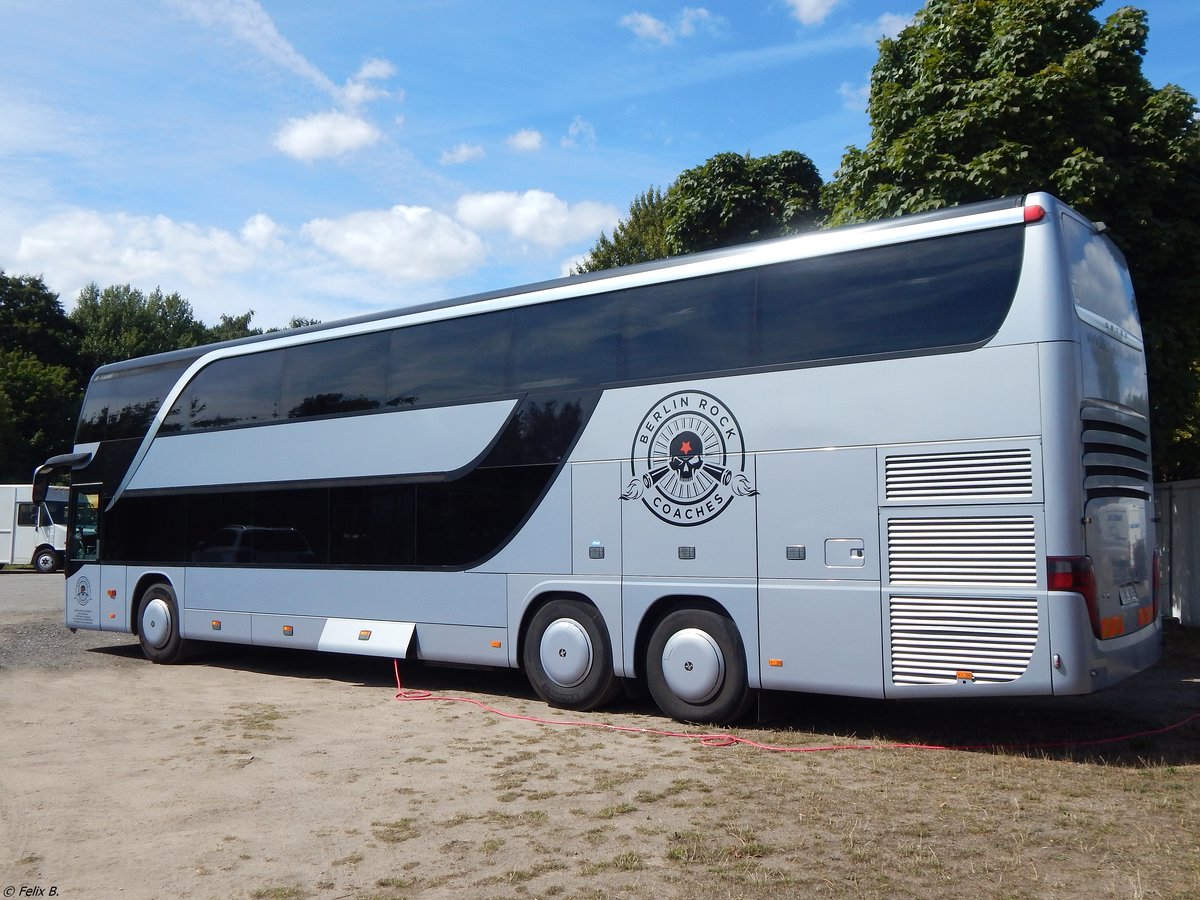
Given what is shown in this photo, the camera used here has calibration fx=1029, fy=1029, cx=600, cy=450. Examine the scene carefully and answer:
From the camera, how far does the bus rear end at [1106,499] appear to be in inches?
288

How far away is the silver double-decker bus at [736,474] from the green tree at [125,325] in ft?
164

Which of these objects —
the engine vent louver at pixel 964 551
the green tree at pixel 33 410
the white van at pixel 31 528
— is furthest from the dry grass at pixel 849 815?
the green tree at pixel 33 410

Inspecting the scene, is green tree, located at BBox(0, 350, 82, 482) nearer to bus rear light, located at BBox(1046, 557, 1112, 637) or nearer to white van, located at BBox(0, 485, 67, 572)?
white van, located at BBox(0, 485, 67, 572)

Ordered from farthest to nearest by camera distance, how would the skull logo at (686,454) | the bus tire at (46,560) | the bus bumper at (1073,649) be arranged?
the bus tire at (46,560) → the skull logo at (686,454) → the bus bumper at (1073,649)

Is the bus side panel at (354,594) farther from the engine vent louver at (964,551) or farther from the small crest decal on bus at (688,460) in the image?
the engine vent louver at (964,551)

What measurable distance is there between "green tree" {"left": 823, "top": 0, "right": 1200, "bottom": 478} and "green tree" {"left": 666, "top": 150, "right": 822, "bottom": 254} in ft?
21.6

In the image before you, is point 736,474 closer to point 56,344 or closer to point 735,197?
point 735,197

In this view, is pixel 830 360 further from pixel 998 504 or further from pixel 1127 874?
pixel 1127 874

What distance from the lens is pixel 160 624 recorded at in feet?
47.8

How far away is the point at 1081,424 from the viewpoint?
7.52 metres

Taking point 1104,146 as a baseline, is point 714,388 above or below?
below

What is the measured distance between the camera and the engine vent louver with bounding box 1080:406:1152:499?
7.69 metres

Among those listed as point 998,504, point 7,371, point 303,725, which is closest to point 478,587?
point 303,725

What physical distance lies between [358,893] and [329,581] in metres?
7.62
